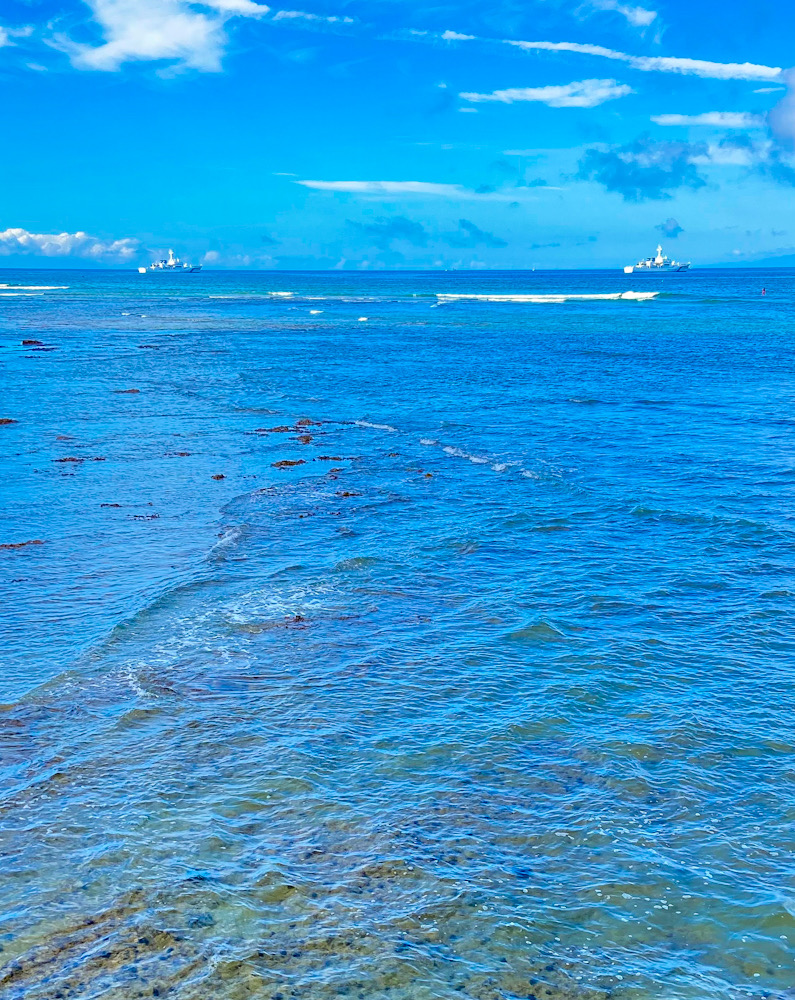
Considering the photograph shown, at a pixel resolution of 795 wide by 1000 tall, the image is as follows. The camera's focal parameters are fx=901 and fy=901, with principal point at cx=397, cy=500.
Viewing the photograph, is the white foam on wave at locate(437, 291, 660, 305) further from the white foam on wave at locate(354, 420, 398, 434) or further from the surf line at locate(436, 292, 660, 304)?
the white foam on wave at locate(354, 420, 398, 434)

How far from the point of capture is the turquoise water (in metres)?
8.62

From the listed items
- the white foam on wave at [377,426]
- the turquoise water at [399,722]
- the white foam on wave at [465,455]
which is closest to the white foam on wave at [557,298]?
the white foam on wave at [377,426]

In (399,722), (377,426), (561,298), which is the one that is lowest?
(399,722)

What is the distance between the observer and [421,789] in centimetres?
1122

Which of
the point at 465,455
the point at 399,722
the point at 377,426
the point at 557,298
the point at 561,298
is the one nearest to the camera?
the point at 399,722

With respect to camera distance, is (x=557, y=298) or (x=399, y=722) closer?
(x=399, y=722)

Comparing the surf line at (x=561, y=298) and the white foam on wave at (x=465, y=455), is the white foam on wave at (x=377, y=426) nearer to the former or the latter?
the white foam on wave at (x=465, y=455)

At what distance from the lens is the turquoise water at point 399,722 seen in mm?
8625

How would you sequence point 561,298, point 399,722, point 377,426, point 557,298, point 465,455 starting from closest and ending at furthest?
point 399,722, point 465,455, point 377,426, point 561,298, point 557,298

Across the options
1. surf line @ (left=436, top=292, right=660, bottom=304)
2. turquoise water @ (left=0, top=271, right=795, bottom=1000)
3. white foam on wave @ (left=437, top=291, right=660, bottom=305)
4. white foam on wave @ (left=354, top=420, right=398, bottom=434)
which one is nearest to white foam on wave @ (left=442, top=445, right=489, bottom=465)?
turquoise water @ (left=0, top=271, right=795, bottom=1000)

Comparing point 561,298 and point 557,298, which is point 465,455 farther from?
point 557,298

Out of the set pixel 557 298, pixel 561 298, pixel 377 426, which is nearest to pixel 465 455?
pixel 377 426

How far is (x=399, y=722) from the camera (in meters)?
12.9

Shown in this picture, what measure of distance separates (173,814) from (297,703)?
308 cm
